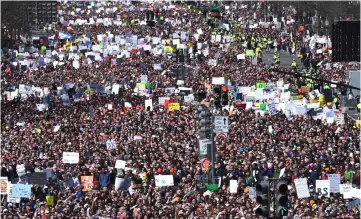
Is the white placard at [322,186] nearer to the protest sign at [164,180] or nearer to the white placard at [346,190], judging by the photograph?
the white placard at [346,190]

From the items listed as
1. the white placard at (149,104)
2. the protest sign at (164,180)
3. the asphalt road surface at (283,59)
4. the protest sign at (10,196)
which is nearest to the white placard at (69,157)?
the protest sign at (10,196)

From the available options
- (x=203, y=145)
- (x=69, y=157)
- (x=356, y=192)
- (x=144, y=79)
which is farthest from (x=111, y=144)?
(x=144, y=79)

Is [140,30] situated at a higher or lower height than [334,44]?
lower

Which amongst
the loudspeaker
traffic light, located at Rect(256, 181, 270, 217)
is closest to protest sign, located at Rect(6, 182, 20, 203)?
the loudspeaker

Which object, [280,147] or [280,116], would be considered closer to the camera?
[280,147]

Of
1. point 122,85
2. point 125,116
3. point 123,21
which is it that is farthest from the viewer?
point 123,21

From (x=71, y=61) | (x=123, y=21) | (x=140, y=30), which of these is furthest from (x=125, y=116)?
(x=123, y=21)

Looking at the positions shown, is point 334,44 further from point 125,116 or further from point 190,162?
point 125,116
